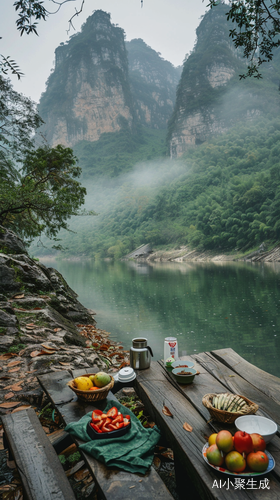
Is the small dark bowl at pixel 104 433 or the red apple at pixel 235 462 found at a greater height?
the red apple at pixel 235 462

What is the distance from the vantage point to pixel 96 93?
116 metres

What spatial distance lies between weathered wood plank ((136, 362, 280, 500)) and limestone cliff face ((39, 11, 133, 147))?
123 meters

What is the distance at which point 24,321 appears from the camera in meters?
4.78

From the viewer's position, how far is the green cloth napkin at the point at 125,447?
1437 mm

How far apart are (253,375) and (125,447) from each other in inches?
49.5

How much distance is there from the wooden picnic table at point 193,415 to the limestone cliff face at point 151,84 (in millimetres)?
149316

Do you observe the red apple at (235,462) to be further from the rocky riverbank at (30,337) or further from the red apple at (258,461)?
the rocky riverbank at (30,337)

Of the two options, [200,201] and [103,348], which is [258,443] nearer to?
[103,348]

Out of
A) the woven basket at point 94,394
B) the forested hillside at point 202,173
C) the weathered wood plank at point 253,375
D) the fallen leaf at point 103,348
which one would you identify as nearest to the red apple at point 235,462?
the weathered wood plank at point 253,375

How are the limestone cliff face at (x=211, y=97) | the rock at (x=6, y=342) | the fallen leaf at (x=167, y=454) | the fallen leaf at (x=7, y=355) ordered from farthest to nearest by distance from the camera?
the limestone cliff face at (x=211, y=97) < the rock at (x=6, y=342) < the fallen leaf at (x=7, y=355) < the fallen leaf at (x=167, y=454)

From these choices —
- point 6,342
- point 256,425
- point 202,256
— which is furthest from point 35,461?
point 202,256

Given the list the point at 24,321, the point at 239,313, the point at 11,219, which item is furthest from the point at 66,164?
the point at 239,313

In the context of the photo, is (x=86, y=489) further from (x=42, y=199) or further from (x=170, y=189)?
(x=170, y=189)

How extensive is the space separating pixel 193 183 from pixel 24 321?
2724 inches
